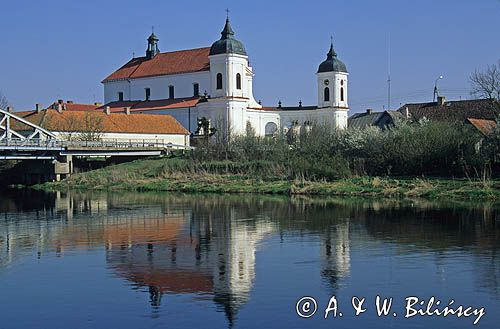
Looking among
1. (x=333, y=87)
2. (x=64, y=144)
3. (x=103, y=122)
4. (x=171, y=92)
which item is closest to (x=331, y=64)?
(x=333, y=87)

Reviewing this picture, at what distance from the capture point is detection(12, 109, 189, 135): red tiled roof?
65500 mm

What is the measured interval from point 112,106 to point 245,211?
57435 mm

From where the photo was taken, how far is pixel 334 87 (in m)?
83.1

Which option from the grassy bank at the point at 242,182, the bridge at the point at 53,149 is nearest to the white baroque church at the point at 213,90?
the bridge at the point at 53,149

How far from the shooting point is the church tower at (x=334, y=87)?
8306 centimetres

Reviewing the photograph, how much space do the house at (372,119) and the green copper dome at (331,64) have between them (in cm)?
587

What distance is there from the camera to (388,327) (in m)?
12.5

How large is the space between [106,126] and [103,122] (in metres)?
0.53

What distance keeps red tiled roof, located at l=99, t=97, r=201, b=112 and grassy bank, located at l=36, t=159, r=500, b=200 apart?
2303 cm

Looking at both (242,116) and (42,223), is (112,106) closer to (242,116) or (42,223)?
(242,116)

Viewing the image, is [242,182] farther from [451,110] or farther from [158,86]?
[158,86]

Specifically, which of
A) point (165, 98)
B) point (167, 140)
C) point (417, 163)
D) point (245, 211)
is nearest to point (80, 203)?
point (245, 211)

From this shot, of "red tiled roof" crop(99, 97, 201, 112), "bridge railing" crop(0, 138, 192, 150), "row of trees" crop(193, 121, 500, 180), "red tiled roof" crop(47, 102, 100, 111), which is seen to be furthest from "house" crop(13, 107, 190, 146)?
"row of trees" crop(193, 121, 500, 180)

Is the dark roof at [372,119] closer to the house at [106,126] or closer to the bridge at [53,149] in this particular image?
the house at [106,126]
